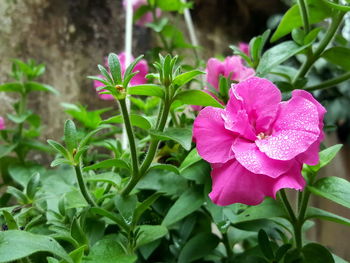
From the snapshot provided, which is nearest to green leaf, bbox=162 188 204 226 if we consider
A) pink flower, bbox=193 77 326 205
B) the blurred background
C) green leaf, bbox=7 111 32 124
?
pink flower, bbox=193 77 326 205

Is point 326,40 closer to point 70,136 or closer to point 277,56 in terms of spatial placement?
point 277,56

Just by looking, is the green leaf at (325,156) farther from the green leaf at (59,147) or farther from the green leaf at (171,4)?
the green leaf at (171,4)

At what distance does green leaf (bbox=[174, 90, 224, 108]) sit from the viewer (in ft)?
1.33

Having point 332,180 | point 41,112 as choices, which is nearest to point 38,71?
point 41,112

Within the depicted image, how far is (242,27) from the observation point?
1.72 meters

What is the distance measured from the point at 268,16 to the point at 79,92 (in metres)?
1.04

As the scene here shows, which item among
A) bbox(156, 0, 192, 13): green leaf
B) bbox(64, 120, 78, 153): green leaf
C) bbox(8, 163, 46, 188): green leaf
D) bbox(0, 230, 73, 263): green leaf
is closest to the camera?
bbox(0, 230, 73, 263): green leaf

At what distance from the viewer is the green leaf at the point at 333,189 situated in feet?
1.43

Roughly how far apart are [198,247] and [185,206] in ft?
0.23

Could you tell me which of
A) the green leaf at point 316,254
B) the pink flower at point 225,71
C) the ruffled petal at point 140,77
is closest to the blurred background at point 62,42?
the ruffled petal at point 140,77

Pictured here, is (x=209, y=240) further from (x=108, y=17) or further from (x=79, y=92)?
(x=108, y=17)

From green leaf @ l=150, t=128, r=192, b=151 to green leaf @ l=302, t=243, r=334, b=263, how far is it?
21 centimetres

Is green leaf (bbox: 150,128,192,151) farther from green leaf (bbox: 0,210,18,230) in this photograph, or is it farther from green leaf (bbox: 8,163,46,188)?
green leaf (bbox: 8,163,46,188)

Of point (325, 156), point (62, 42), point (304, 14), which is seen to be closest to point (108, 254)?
point (325, 156)
